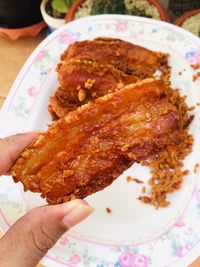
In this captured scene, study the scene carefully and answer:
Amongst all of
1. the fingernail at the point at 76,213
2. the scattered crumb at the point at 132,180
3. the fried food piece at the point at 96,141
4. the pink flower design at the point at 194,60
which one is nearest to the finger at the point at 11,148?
the fried food piece at the point at 96,141

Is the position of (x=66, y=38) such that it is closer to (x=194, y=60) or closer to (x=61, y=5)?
(x=61, y=5)

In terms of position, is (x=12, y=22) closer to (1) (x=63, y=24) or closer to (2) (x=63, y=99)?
(1) (x=63, y=24)

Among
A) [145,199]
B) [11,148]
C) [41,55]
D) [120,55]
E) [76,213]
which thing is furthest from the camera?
[41,55]

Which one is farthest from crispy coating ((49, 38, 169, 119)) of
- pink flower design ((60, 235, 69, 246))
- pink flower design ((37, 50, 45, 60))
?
pink flower design ((60, 235, 69, 246))

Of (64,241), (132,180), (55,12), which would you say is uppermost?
(55,12)

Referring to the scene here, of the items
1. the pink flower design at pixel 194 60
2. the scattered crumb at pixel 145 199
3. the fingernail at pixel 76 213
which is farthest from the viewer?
the pink flower design at pixel 194 60

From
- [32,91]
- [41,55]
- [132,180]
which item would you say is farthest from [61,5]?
[132,180]

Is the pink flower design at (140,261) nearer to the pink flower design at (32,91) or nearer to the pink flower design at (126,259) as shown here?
the pink flower design at (126,259)

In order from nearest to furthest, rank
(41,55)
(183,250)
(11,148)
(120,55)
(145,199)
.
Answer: (11,148), (183,250), (145,199), (120,55), (41,55)
